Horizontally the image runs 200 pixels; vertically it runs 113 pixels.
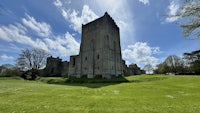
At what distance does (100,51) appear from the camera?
43188mm

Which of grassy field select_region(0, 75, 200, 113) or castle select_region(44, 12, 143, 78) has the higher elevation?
castle select_region(44, 12, 143, 78)

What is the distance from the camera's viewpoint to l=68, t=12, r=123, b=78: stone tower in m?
42.5

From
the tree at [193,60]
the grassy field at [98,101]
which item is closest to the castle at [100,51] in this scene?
the grassy field at [98,101]

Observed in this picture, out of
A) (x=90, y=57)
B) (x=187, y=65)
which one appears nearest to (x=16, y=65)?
(x=90, y=57)

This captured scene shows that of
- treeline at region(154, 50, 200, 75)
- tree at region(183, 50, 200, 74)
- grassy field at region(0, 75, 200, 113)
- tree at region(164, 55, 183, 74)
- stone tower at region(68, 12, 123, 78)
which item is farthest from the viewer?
tree at region(164, 55, 183, 74)

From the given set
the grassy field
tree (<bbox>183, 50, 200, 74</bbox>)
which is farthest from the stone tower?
tree (<bbox>183, 50, 200, 74</bbox>)

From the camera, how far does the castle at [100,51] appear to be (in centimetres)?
4247

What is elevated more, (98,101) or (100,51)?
(100,51)

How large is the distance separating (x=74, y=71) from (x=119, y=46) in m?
18.5

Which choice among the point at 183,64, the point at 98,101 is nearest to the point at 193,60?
the point at 183,64

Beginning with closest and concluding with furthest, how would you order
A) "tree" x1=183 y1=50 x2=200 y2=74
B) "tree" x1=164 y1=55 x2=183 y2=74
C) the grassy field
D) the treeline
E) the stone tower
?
the grassy field, the stone tower, "tree" x1=183 y1=50 x2=200 y2=74, the treeline, "tree" x1=164 y1=55 x2=183 y2=74

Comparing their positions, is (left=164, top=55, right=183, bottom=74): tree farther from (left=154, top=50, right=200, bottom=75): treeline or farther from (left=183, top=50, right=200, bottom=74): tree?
(left=183, top=50, right=200, bottom=74): tree

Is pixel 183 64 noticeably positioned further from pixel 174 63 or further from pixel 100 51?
pixel 100 51

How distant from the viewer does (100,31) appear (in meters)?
44.7
